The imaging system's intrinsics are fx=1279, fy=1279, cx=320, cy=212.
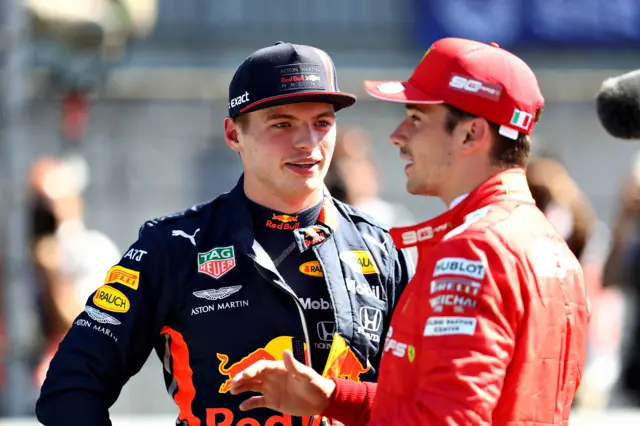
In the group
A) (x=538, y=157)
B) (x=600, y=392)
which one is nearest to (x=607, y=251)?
(x=600, y=392)

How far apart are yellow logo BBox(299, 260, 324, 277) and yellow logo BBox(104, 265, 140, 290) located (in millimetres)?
481

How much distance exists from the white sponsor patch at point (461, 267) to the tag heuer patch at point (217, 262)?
898 millimetres

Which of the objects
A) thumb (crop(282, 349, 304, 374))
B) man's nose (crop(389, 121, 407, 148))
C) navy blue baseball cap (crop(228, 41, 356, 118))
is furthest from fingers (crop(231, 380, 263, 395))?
navy blue baseball cap (crop(228, 41, 356, 118))

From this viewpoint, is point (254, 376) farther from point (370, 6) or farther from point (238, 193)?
point (370, 6)

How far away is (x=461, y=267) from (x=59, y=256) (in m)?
5.11

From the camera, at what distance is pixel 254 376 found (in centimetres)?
320

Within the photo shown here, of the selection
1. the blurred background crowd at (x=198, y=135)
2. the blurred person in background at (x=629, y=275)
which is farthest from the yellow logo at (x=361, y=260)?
the blurred person in background at (x=629, y=275)

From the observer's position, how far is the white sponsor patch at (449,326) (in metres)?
2.87

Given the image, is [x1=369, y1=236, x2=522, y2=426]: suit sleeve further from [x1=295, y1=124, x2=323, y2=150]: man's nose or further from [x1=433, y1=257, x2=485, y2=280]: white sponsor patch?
[x1=295, y1=124, x2=323, y2=150]: man's nose

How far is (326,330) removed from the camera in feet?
12.1

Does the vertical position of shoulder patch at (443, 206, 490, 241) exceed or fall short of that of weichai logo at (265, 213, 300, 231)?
it exceeds it

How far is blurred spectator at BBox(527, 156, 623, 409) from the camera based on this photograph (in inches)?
257

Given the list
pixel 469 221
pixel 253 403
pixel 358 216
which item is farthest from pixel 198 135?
pixel 469 221

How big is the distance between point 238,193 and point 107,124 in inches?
301
